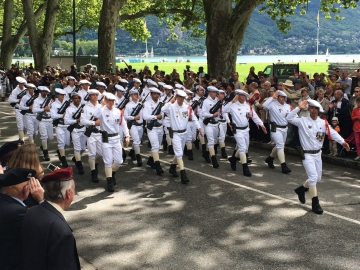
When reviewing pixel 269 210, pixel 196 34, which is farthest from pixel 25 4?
pixel 269 210

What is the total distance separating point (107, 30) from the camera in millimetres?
30312

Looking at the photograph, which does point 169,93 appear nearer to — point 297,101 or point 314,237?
Result: point 297,101

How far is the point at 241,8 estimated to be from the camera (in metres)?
21.8

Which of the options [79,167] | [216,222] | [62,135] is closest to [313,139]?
[216,222]

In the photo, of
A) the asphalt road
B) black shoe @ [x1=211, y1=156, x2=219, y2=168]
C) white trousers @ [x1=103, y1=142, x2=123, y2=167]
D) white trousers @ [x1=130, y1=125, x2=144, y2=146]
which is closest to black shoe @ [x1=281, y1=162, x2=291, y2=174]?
the asphalt road

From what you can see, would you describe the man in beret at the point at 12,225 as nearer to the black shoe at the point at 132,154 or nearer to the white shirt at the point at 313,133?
the white shirt at the point at 313,133

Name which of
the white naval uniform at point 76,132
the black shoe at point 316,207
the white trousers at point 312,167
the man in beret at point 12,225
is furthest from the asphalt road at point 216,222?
the man in beret at point 12,225

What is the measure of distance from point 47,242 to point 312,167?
22.2 ft

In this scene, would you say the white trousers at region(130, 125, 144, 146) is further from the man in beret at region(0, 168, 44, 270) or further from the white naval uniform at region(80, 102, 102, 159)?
the man in beret at region(0, 168, 44, 270)

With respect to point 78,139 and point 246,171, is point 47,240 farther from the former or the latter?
point 78,139

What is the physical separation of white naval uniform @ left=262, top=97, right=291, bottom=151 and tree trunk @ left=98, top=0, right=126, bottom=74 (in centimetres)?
1868

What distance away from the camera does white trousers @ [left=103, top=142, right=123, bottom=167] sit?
37.1ft

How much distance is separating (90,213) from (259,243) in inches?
122

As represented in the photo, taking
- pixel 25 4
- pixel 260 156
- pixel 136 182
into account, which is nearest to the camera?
pixel 136 182
